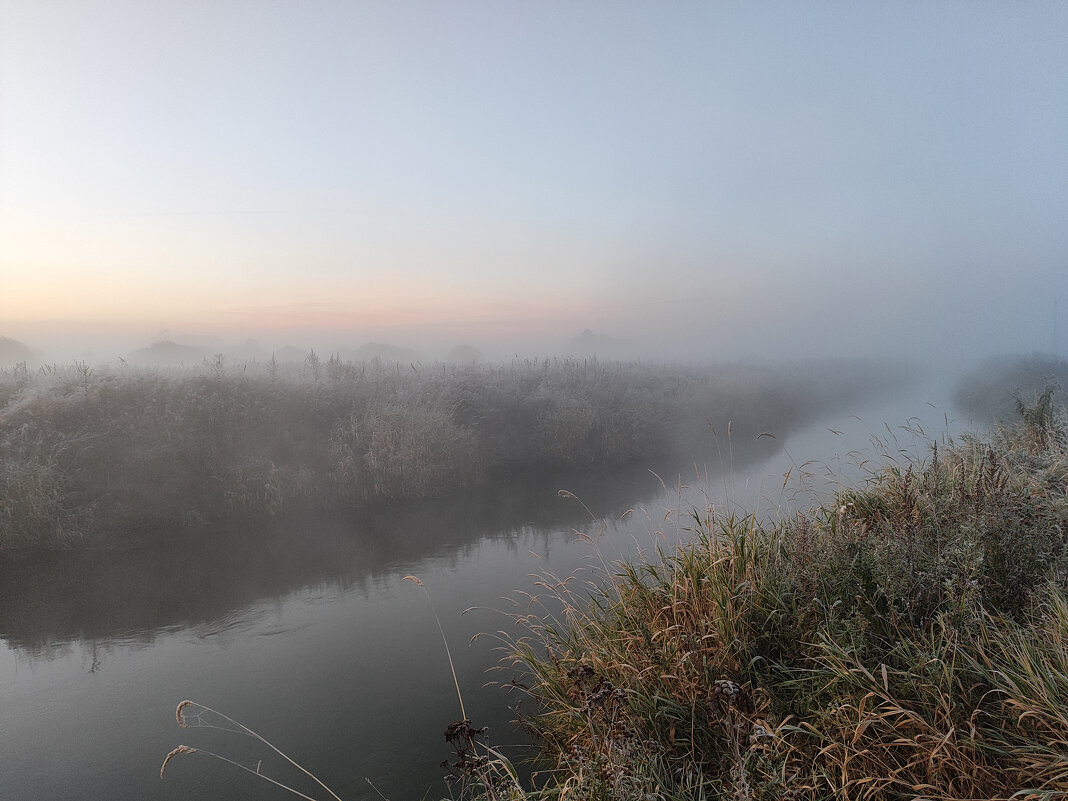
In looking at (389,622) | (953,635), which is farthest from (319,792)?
(953,635)

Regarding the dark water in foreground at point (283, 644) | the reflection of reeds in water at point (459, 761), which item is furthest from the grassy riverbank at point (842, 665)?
the dark water in foreground at point (283, 644)

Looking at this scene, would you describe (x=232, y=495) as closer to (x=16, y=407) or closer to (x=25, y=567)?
(x=25, y=567)

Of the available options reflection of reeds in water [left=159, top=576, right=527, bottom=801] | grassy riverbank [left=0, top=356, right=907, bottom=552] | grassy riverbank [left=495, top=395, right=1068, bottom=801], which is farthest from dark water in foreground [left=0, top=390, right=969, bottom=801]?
grassy riverbank [left=0, top=356, right=907, bottom=552]

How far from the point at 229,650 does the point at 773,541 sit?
5.62m

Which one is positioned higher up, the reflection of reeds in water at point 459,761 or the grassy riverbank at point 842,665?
the grassy riverbank at point 842,665

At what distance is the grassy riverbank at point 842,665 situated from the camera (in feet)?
7.91

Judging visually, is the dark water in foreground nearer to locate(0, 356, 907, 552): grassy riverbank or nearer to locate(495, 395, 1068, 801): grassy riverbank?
locate(495, 395, 1068, 801): grassy riverbank

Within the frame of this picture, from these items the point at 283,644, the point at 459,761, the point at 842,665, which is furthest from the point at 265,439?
the point at 842,665

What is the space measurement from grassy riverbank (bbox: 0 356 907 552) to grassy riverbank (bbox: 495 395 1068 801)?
26.4ft

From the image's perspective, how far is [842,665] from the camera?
9.32 feet

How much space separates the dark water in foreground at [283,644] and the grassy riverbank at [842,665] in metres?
0.84

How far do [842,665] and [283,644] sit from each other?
5.60 meters

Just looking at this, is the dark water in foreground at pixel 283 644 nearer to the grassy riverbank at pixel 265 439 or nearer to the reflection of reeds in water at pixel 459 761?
the reflection of reeds in water at pixel 459 761

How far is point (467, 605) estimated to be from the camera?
6953 millimetres
